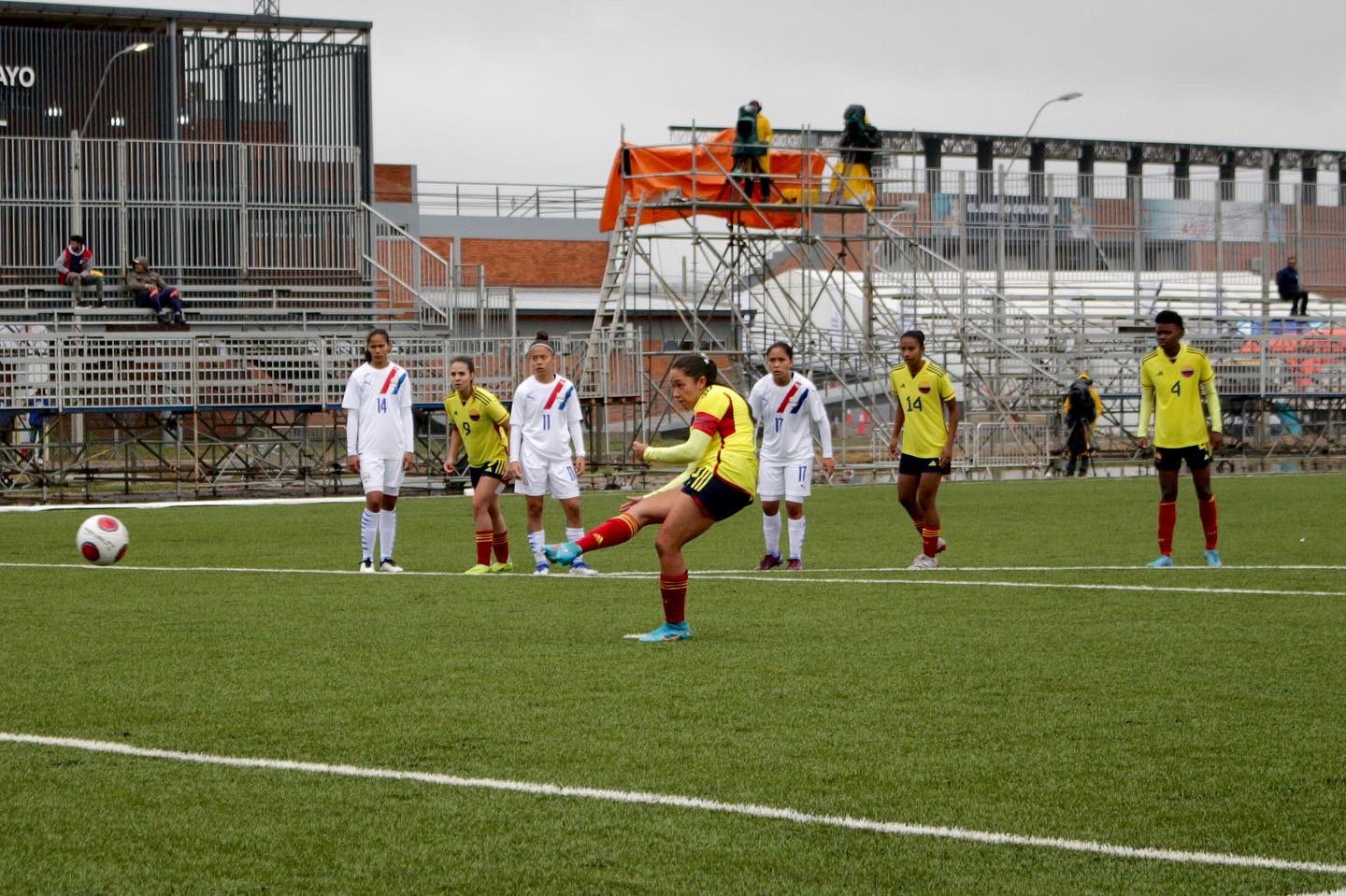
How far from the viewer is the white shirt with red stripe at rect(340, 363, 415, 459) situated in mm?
15852

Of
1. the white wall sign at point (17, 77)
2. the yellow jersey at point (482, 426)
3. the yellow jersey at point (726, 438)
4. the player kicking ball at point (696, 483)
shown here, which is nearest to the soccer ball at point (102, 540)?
the yellow jersey at point (482, 426)

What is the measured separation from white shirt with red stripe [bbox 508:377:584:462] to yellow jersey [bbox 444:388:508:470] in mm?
178

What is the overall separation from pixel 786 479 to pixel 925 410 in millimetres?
1403

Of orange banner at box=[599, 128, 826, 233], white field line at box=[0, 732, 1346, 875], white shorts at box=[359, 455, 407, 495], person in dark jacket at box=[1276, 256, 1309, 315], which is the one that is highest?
orange banner at box=[599, 128, 826, 233]

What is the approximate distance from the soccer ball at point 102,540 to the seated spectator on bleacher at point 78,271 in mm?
22523

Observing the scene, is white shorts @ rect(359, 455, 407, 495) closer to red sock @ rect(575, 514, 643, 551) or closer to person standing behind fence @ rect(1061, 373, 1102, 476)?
red sock @ rect(575, 514, 643, 551)

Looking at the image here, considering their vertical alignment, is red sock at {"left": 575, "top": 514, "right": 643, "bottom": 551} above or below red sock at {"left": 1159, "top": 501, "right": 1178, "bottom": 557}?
above

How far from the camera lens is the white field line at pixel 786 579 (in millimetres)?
12492

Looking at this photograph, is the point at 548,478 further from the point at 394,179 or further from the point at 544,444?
the point at 394,179

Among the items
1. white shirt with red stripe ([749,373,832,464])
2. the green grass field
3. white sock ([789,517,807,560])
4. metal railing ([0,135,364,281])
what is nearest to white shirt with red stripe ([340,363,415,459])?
the green grass field

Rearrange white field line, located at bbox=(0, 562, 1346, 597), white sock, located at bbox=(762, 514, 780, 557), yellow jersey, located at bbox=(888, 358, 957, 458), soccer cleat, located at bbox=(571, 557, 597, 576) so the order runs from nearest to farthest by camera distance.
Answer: white field line, located at bbox=(0, 562, 1346, 597)
soccer cleat, located at bbox=(571, 557, 597, 576)
white sock, located at bbox=(762, 514, 780, 557)
yellow jersey, located at bbox=(888, 358, 957, 458)

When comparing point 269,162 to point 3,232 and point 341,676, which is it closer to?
point 3,232

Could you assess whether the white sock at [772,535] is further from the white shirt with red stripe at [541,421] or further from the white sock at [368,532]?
the white sock at [368,532]

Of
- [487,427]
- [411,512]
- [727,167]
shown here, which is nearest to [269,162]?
[727,167]
